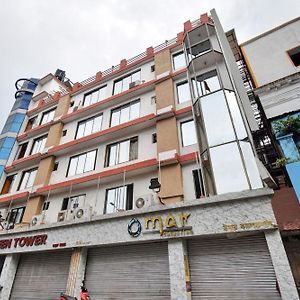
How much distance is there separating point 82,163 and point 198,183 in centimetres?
861

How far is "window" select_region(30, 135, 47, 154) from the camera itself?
18.9m

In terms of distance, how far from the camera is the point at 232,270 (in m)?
7.27

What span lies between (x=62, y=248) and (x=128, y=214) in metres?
4.10

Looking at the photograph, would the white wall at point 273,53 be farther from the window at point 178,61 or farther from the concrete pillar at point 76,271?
the concrete pillar at point 76,271

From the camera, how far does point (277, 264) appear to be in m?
6.44

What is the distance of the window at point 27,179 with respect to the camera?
1716 centimetres

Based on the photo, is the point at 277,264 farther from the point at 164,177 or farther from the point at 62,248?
the point at 62,248

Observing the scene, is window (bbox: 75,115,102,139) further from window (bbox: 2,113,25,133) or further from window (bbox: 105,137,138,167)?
window (bbox: 2,113,25,133)

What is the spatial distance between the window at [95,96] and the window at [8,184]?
902cm

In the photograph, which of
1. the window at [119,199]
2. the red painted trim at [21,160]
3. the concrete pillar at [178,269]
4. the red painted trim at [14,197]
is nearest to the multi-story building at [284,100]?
the concrete pillar at [178,269]

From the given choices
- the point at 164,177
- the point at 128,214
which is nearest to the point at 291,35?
the point at 164,177

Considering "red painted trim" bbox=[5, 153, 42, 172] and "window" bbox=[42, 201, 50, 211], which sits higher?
"red painted trim" bbox=[5, 153, 42, 172]

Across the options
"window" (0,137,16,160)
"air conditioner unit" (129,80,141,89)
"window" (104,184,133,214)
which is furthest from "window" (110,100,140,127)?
"window" (0,137,16,160)

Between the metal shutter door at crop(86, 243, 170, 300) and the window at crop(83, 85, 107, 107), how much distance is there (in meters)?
12.6
